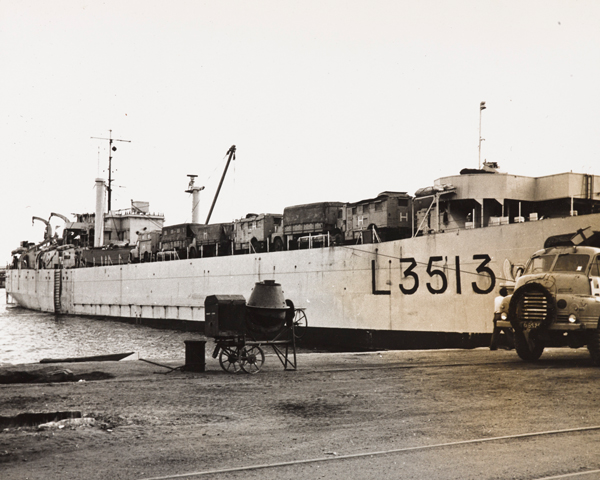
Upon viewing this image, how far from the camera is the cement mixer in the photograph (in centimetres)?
1179

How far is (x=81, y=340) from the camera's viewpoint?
3409cm

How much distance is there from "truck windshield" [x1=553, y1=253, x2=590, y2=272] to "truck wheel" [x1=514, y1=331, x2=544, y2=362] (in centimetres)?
169

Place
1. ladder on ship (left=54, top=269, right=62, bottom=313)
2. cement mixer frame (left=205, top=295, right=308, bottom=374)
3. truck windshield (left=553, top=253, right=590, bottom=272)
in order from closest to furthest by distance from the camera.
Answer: cement mixer frame (left=205, top=295, right=308, bottom=374) → truck windshield (left=553, top=253, right=590, bottom=272) → ladder on ship (left=54, top=269, right=62, bottom=313)

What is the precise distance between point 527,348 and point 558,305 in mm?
1564

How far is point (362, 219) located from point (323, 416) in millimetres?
22438

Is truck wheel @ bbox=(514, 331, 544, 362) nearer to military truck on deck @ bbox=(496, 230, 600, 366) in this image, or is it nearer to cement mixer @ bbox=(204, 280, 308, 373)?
military truck on deck @ bbox=(496, 230, 600, 366)

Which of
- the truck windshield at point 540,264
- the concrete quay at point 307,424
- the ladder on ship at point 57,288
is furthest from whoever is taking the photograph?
the ladder on ship at point 57,288

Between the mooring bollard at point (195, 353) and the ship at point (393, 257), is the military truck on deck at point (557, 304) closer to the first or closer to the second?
the ship at point (393, 257)

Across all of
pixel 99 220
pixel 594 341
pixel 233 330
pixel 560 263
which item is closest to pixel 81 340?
pixel 233 330

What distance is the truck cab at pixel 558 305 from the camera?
12391 millimetres

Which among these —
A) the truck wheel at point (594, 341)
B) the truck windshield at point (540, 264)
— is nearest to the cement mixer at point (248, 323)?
the truck windshield at point (540, 264)

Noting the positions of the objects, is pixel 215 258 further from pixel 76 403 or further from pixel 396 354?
pixel 76 403

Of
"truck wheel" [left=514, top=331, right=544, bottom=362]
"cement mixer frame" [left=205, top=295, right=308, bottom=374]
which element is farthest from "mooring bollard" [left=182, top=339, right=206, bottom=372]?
"truck wheel" [left=514, top=331, right=544, bottom=362]

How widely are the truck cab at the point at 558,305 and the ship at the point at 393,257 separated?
1344mm
